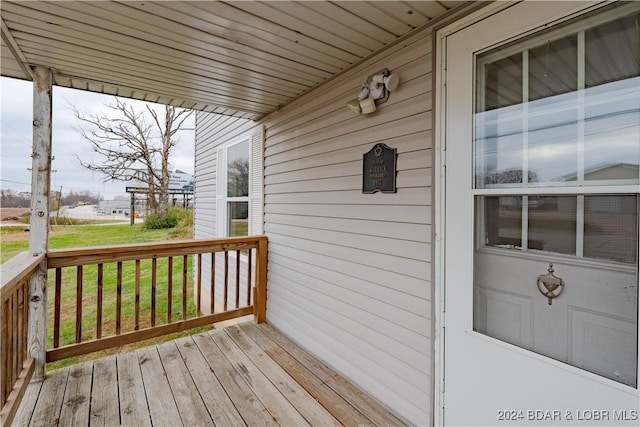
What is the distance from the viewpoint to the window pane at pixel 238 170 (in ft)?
14.0

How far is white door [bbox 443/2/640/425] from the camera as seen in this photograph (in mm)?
1138

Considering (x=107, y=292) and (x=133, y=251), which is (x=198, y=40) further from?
(x=107, y=292)

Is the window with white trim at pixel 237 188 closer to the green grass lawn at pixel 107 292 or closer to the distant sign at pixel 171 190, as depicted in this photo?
the green grass lawn at pixel 107 292

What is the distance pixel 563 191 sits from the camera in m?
1.26

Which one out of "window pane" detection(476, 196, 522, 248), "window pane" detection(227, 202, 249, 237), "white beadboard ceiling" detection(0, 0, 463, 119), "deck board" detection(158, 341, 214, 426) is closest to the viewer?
"window pane" detection(476, 196, 522, 248)

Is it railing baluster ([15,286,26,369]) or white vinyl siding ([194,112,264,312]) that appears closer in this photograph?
railing baluster ([15,286,26,369])

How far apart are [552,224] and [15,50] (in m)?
3.33

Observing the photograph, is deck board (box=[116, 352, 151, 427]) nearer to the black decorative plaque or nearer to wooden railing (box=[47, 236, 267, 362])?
wooden railing (box=[47, 236, 267, 362])

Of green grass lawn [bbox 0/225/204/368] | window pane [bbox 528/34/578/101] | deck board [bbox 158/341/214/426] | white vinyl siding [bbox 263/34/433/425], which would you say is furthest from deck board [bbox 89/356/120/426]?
window pane [bbox 528/34/578/101]

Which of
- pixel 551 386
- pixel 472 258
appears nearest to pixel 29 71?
pixel 472 258

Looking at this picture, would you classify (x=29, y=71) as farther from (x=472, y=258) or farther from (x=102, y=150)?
(x=102, y=150)

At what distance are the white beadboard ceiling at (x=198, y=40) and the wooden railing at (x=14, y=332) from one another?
1.43 m

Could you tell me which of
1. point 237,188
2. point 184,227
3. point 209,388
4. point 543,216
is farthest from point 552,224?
point 184,227

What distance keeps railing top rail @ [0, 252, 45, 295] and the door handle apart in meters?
2.64
